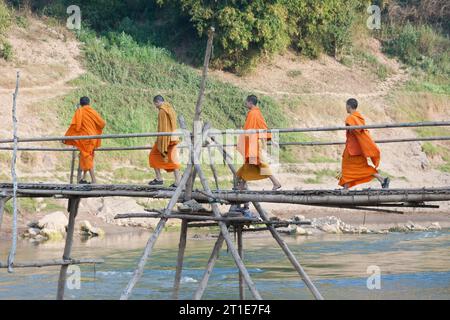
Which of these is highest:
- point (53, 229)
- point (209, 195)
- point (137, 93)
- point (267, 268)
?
point (137, 93)

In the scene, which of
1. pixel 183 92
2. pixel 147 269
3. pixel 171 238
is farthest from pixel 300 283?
pixel 183 92

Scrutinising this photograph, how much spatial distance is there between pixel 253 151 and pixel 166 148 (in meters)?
1.69

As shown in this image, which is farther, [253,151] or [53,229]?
[53,229]

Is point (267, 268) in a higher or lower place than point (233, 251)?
lower

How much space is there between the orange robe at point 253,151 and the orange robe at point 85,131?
246 centimetres

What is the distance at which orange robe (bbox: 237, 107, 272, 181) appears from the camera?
1376 cm

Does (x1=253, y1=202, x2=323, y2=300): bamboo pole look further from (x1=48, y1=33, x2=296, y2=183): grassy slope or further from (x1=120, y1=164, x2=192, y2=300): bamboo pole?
(x1=48, y1=33, x2=296, y2=183): grassy slope

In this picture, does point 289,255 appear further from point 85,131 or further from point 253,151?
point 85,131

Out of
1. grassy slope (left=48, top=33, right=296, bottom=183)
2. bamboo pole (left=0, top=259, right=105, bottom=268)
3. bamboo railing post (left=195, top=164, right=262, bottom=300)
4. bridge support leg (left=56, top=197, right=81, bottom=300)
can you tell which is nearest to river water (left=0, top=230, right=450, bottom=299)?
bridge support leg (left=56, top=197, right=81, bottom=300)

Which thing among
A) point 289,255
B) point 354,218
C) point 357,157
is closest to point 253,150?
point 357,157

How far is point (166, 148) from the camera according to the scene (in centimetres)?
1505

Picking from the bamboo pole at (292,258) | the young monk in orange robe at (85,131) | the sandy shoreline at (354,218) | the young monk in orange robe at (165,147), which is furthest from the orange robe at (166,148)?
the sandy shoreline at (354,218)

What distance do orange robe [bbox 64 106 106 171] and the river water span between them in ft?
8.17

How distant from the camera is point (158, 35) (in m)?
33.5
